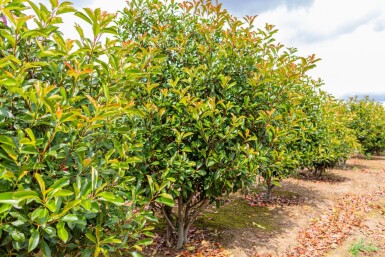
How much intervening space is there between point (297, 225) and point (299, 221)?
34 cm

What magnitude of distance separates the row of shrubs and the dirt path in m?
1.42

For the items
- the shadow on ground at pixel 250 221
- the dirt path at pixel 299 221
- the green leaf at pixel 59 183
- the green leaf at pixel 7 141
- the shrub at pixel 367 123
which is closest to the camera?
the green leaf at pixel 7 141

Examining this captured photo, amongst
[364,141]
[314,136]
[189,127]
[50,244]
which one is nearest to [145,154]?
[189,127]

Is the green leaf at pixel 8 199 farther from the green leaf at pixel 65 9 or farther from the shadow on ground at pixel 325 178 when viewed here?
the shadow on ground at pixel 325 178

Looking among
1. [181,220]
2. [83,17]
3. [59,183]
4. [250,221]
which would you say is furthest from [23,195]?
[250,221]

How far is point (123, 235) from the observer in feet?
9.30

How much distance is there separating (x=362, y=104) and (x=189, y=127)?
19.8m

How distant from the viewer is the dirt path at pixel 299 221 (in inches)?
225

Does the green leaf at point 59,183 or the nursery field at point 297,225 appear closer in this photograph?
the green leaf at point 59,183

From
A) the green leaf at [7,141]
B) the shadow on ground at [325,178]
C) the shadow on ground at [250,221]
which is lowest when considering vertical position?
the shadow on ground at [250,221]

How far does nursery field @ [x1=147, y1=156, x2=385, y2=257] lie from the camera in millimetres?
5551

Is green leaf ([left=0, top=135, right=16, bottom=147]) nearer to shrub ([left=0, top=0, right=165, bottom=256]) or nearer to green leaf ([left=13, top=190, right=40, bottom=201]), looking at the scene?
shrub ([left=0, top=0, right=165, bottom=256])

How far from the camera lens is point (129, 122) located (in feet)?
14.2

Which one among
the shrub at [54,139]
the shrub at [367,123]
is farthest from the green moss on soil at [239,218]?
the shrub at [367,123]
